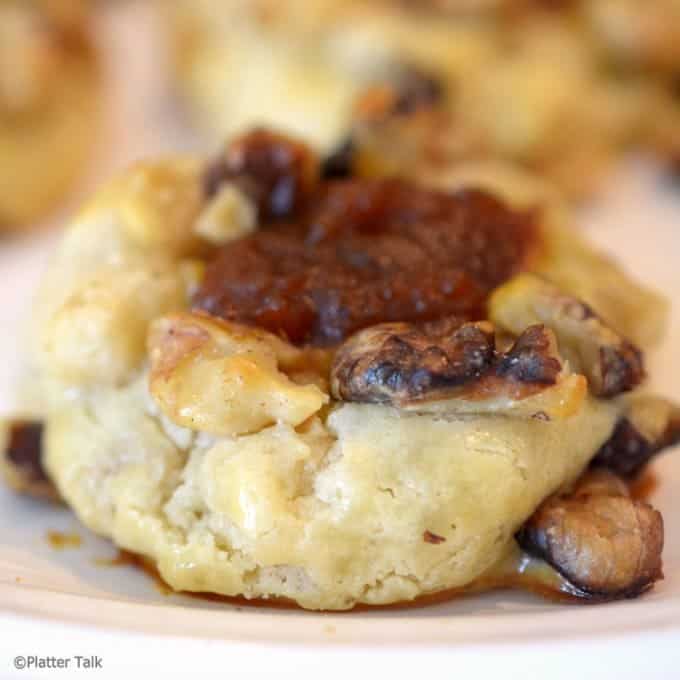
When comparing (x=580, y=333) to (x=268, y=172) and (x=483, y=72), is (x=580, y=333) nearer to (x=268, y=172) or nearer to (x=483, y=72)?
(x=268, y=172)

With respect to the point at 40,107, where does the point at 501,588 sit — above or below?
below

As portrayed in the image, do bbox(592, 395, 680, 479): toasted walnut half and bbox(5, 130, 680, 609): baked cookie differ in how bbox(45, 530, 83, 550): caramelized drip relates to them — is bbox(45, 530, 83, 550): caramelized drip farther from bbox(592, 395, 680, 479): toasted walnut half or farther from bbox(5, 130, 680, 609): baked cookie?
bbox(592, 395, 680, 479): toasted walnut half

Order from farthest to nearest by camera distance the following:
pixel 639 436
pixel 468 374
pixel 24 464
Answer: pixel 24 464, pixel 639 436, pixel 468 374

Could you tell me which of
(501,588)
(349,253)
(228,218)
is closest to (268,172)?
(228,218)

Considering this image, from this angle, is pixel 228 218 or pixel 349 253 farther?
pixel 228 218

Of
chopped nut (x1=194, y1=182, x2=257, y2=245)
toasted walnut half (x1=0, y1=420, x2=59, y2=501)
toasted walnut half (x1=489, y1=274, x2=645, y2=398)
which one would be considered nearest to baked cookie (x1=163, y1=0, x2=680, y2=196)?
chopped nut (x1=194, y1=182, x2=257, y2=245)

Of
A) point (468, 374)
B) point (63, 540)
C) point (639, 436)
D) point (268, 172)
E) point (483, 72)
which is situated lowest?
point (63, 540)

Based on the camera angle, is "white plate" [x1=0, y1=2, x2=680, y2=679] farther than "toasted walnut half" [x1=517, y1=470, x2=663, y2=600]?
No

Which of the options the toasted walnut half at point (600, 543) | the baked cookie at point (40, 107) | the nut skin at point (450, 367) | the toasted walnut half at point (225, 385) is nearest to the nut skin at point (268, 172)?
the toasted walnut half at point (225, 385)
